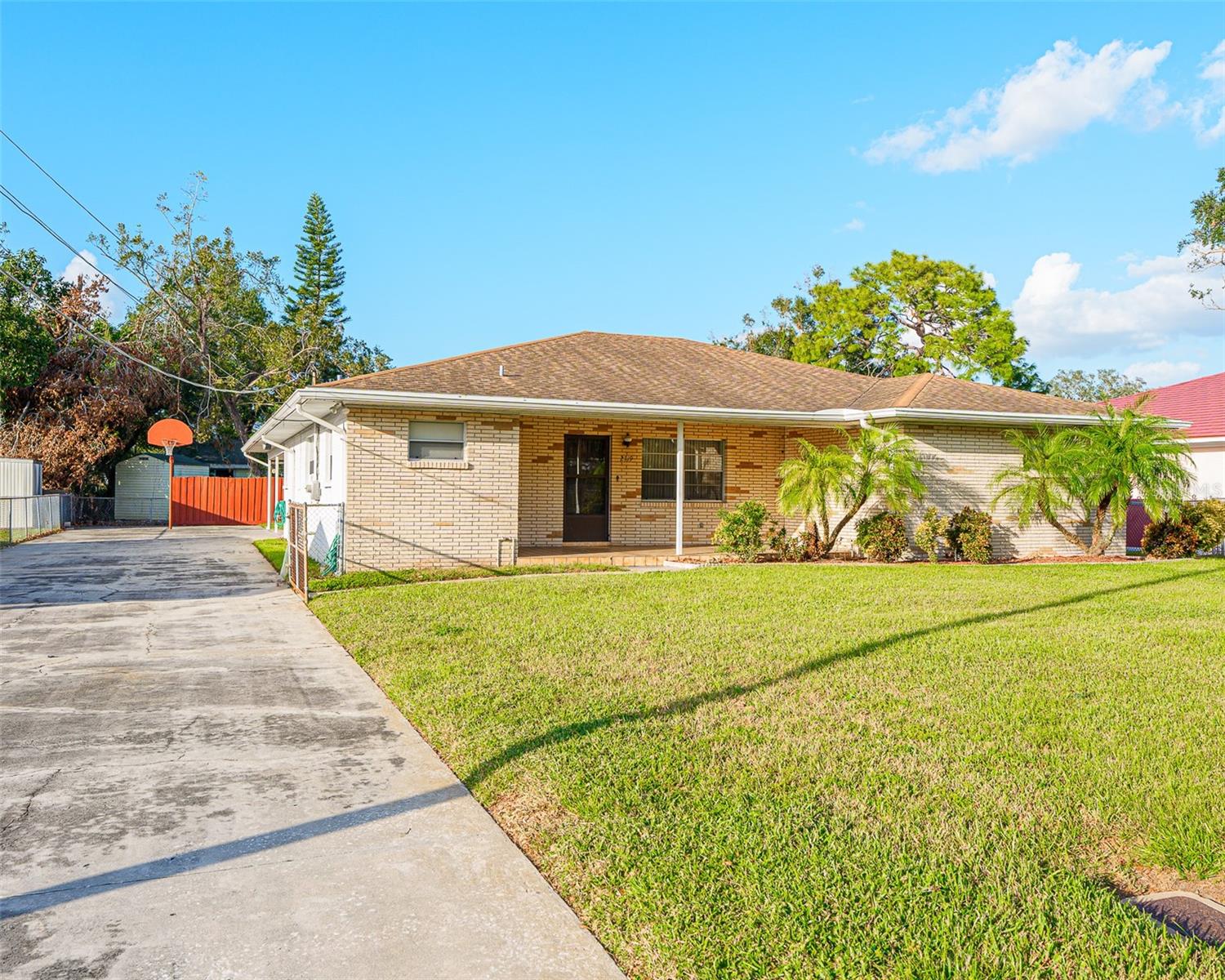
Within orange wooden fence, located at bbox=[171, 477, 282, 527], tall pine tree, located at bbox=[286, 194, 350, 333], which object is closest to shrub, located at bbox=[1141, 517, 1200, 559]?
orange wooden fence, located at bbox=[171, 477, 282, 527]

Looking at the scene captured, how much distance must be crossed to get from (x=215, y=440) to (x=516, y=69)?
94.2 feet

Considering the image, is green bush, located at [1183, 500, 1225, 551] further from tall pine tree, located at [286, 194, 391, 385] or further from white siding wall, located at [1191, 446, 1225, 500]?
tall pine tree, located at [286, 194, 391, 385]

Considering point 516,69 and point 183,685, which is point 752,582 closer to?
point 183,685

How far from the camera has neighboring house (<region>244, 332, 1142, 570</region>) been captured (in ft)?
43.8

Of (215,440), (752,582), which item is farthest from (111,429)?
(752,582)

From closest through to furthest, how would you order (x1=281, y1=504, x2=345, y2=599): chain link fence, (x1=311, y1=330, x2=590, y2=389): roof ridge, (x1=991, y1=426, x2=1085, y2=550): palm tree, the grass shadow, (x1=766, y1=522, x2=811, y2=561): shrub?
the grass shadow
(x1=281, y1=504, x2=345, y2=599): chain link fence
(x1=311, y1=330, x2=590, y2=389): roof ridge
(x1=766, y1=522, x2=811, y2=561): shrub
(x1=991, y1=426, x2=1085, y2=550): palm tree

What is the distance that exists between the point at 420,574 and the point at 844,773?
9486 millimetres

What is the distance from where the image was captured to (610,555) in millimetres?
15156

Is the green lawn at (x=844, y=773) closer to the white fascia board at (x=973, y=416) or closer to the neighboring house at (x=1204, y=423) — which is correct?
the white fascia board at (x=973, y=416)

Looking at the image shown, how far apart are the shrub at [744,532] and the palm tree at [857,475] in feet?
1.81

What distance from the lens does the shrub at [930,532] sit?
48.5 feet

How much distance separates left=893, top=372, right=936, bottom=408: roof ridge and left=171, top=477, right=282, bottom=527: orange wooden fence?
21.0m

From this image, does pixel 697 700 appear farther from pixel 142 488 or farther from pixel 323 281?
pixel 323 281

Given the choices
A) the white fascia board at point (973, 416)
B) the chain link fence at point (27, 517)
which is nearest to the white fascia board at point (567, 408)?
the white fascia board at point (973, 416)
